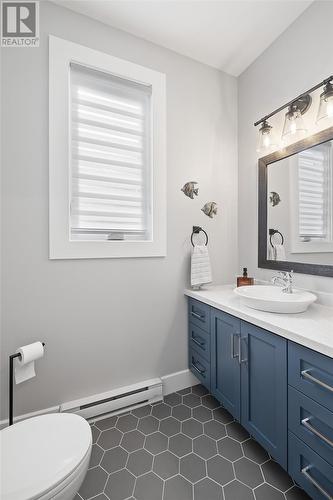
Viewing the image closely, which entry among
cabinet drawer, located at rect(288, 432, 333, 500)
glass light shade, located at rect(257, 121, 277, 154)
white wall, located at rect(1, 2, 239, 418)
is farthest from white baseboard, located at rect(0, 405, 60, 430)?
glass light shade, located at rect(257, 121, 277, 154)

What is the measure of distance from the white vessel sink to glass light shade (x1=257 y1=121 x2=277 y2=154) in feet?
3.55

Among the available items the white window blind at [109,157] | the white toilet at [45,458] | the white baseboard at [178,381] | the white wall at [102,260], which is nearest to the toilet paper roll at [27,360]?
the white wall at [102,260]

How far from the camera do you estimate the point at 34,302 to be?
1.47 metres

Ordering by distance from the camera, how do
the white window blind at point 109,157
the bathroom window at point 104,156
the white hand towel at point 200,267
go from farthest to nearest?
the white hand towel at point 200,267 < the white window blind at point 109,157 < the bathroom window at point 104,156

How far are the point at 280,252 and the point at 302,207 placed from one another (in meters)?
0.36

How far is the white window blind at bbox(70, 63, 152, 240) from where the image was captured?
162cm

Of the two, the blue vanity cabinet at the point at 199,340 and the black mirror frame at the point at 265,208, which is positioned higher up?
the black mirror frame at the point at 265,208

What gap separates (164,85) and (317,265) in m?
1.72

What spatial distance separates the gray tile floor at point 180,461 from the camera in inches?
44.5

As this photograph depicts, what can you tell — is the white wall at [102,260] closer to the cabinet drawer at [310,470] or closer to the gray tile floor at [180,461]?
the gray tile floor at [180,461]

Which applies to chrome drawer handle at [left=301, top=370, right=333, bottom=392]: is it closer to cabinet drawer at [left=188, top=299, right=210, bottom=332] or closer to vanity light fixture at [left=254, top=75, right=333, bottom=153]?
cabinet drawer at [left=188, top=299, right=210, bottom=332]

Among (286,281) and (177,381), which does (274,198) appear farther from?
(177,381)

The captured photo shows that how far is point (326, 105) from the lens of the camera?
1354mm

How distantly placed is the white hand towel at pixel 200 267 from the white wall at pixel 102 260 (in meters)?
0.11
